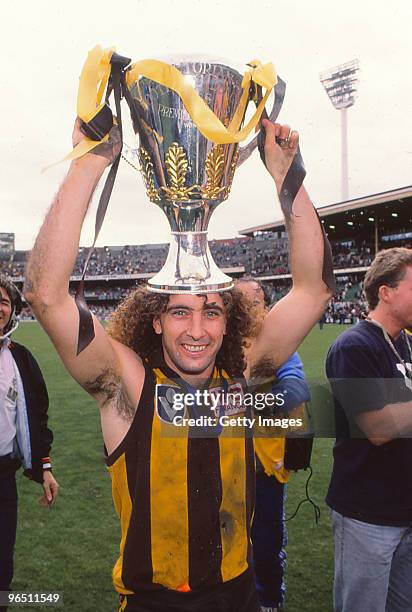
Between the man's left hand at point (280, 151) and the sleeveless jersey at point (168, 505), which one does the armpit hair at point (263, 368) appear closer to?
the sleeveless jersey at point (168, 505)

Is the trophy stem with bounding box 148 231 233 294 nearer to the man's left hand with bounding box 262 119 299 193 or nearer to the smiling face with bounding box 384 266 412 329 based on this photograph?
the man's left hand with bounding box 262 119 299 193

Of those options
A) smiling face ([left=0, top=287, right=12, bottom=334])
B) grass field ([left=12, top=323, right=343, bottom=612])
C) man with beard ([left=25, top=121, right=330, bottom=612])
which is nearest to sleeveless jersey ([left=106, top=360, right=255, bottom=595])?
man with beard ([left=25, top=121, right=330, bottom=612])

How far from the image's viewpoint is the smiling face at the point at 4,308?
9.89ft

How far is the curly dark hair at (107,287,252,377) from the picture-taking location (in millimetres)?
2016

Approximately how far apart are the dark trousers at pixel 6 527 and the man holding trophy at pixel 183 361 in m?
1.22

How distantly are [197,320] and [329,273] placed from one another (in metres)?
0.52

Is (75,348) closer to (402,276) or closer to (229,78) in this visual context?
(229,78)

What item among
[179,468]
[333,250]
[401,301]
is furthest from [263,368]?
[333,250]

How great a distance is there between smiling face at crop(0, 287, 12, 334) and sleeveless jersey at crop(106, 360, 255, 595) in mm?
1523

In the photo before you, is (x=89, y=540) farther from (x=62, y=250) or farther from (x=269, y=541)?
(x=62, y=250)

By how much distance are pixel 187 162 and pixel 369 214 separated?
33.0 m

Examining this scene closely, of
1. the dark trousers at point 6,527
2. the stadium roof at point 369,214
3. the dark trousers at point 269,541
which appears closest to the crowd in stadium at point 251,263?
the stadium roof at point 369,214

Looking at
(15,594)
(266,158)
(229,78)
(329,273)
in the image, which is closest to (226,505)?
(329,273)

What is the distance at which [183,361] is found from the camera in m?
1.77
